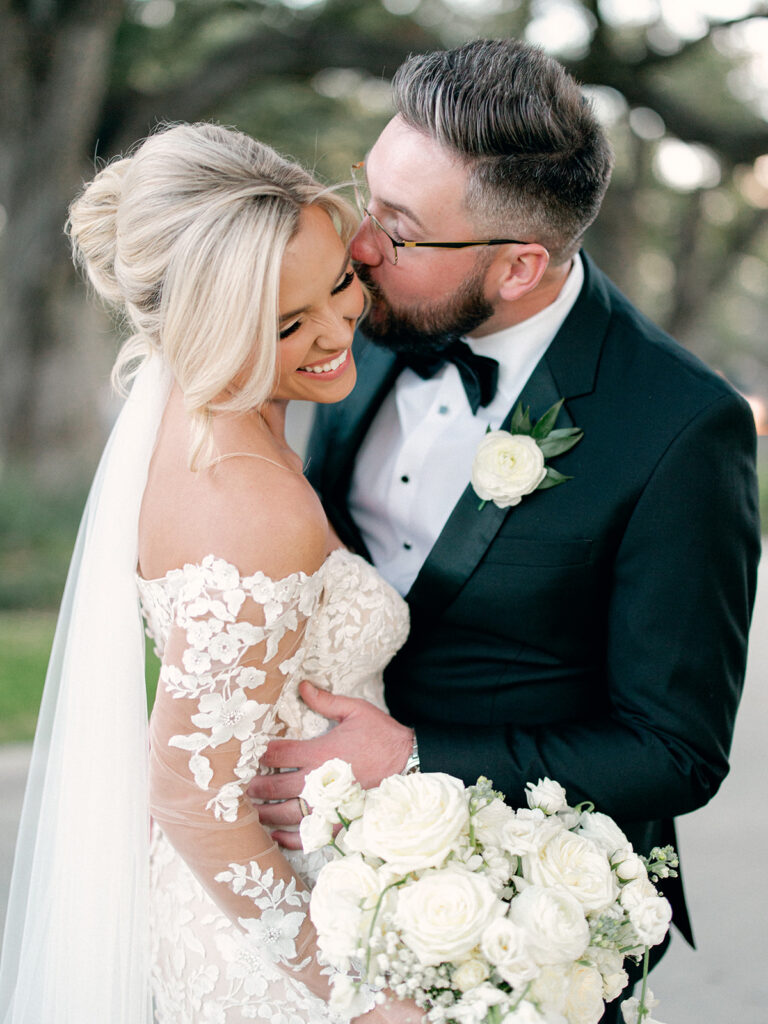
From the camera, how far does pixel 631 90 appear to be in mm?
9406

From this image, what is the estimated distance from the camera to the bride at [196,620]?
1.68 m

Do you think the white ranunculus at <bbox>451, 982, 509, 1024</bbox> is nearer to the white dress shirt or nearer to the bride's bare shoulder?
the bride's bare shoulder

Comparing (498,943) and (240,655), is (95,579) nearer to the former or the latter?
(240,655)

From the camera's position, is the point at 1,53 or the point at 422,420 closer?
the point at 422,420

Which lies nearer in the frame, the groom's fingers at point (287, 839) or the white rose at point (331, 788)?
the white rose at point (331, 788)

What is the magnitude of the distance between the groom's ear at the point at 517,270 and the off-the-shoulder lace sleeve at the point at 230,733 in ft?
3.03

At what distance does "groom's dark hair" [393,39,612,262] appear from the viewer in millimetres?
2105

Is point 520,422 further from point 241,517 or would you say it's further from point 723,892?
point 723,892

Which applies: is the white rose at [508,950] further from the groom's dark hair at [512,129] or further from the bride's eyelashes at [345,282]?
the groom's dark hair at [512,129]

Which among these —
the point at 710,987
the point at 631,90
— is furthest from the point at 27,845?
the point at 631,90

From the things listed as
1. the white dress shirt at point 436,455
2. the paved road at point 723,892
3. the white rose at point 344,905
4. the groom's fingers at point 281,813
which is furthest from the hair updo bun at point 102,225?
the paved road at point 723,892

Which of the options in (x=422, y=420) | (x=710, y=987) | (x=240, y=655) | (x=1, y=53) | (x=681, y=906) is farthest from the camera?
(x=1, y=53)

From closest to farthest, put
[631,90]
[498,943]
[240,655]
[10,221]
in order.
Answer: [498,943] → [240,655] → [10,221] → [631,90]

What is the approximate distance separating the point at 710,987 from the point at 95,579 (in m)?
2.78
